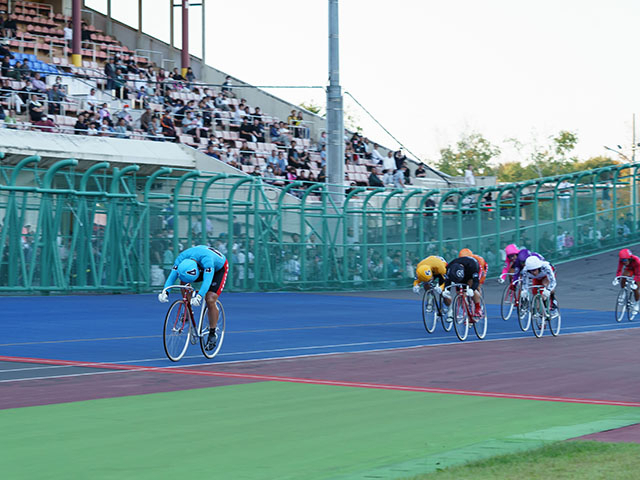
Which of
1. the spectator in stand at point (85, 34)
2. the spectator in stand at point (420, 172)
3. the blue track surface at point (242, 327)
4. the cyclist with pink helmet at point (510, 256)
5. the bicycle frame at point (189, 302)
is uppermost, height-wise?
the spectator in stand at point (85, 34)

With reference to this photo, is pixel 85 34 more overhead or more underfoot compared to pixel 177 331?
more overhead

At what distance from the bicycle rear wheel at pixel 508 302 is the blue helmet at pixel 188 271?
8.94m

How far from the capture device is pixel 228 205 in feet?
93.1

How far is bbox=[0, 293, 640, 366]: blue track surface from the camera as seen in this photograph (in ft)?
44.4

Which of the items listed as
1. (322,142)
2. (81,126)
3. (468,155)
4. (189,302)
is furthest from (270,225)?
(468,155)

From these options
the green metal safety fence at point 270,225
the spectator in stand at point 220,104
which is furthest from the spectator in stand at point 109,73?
the spectator in stand at point 220,104

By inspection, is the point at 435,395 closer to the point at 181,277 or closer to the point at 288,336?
the point at 181,277

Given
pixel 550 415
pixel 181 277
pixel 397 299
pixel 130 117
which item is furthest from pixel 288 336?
pixel 130 117

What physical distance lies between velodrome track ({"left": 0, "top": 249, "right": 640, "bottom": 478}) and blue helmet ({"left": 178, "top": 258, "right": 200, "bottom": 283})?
1.02 m

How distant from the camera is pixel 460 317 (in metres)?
16.3

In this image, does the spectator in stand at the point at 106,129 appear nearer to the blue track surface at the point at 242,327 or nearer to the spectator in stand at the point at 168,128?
the spectator in stand at the point at 168,128

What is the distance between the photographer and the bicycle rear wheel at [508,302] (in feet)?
64.3

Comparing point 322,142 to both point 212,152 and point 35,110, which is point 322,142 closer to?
point 212,152

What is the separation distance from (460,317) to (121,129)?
1626 centimetres
